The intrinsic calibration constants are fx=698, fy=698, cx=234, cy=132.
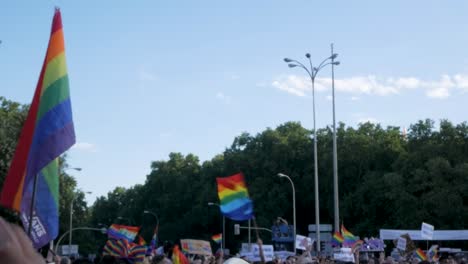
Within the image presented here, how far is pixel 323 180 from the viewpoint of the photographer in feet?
196

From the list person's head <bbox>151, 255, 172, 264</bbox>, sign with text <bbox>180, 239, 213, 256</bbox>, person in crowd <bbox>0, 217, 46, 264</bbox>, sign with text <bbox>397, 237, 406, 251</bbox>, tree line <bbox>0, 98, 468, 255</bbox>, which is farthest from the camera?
tree line <bbox>0, 98, 468, 255</bbox>

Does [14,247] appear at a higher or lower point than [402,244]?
higher

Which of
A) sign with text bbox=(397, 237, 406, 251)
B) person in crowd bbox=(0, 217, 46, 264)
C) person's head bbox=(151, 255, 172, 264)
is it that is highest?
person in crowd bbox=(0, 217, 46, 264)

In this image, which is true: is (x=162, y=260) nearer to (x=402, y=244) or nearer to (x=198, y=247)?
(x=198, y=247)

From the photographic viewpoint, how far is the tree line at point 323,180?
47000 mm

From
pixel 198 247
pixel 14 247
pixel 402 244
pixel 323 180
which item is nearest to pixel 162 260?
pixel 14 247

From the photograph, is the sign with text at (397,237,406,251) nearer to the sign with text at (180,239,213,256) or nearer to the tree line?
the sign with text at (180,239,213,256)

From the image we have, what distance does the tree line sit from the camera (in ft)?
154

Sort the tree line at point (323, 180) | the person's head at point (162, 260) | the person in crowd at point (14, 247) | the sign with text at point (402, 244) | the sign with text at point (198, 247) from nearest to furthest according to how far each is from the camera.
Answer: the person in crowd at point (14, 247), the person's head at point (162, 260), the sign with text at point (198, 247), the sign with text at point (402, 244), the tree line at point (323, 180)

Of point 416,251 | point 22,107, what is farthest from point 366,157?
point 416,251

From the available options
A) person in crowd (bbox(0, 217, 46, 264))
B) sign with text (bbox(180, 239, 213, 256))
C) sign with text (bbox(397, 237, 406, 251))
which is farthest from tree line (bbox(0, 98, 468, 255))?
person in crowd (bbox(0, 217, 46, 264))

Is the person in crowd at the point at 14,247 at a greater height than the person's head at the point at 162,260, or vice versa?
the person in crowd at the point at 14,247

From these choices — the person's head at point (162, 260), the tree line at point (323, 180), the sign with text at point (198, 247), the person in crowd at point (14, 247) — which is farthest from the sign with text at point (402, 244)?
the person in crowd at point (14, 247)

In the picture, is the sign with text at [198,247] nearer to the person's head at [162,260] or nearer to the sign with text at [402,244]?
the sign with text at [402,244]
